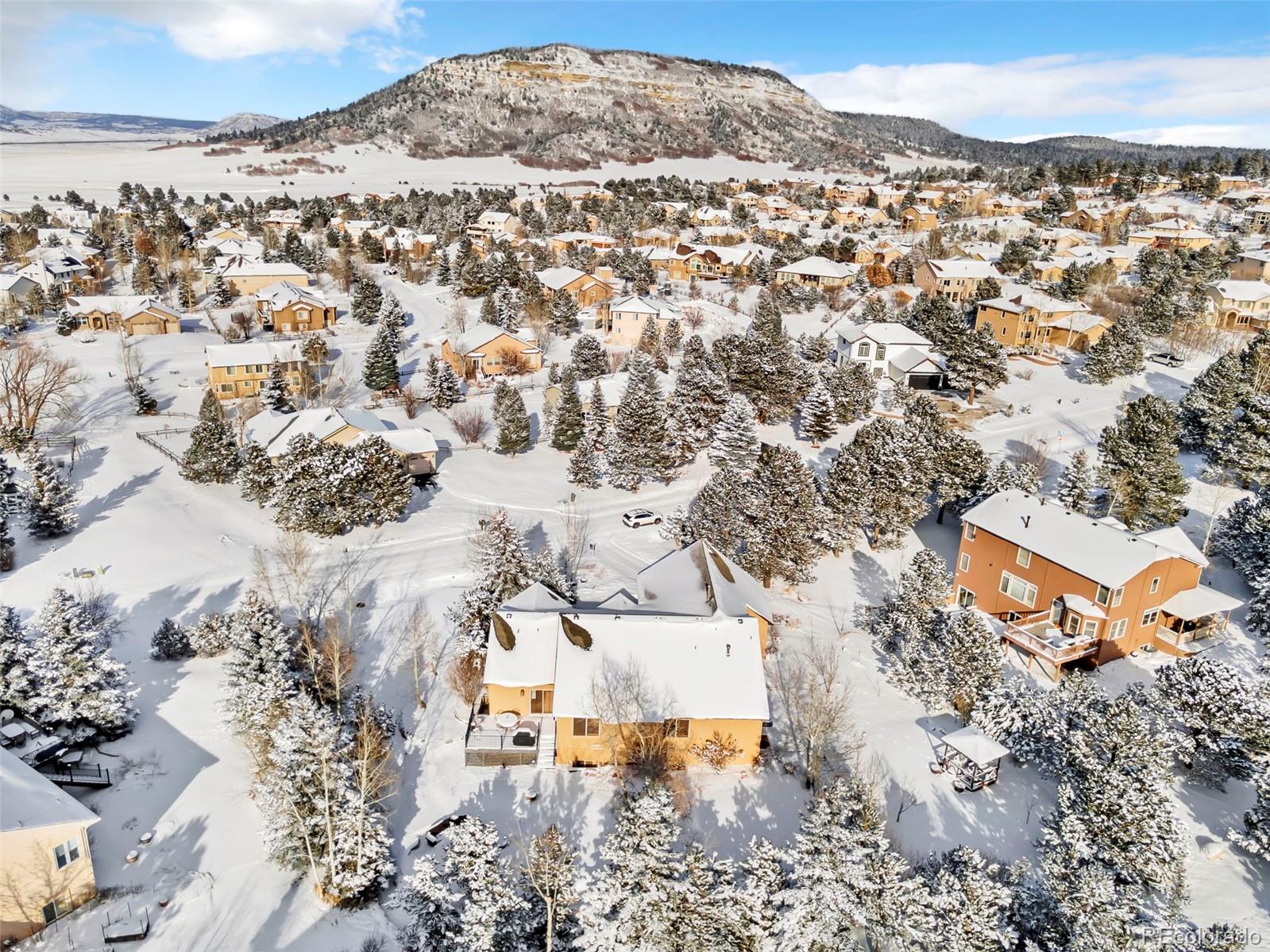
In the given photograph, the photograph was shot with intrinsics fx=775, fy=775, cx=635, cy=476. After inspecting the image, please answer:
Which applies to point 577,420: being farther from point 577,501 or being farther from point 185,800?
point 185,800

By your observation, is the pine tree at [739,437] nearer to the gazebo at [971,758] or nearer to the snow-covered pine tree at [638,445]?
the snow-covered pine tree at [638,445]

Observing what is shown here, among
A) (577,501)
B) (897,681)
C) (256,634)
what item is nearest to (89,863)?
(256,634)

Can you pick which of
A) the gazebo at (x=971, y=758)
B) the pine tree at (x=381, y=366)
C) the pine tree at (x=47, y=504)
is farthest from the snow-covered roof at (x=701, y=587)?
the pine tree at (x=381, y=366)

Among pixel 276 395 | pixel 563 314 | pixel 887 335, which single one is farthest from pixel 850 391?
pixel 276 395

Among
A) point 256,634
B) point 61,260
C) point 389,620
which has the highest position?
point 61,260

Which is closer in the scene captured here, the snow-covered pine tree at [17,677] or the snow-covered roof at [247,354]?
the snow-covered pine tree at [17,677]

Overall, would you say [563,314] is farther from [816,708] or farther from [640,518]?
[816,708]
